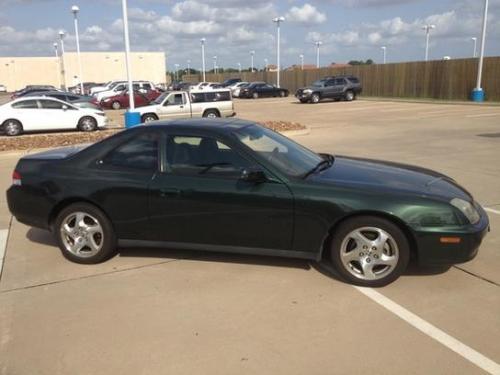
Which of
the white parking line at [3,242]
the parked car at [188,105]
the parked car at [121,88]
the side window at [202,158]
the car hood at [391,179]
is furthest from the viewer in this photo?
the parked car at [121,88]

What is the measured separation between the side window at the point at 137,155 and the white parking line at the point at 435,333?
7.39 ft

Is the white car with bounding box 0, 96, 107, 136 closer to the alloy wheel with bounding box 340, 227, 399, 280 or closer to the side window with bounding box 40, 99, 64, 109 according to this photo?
the side window with bounding box 40, 99, 64, 109

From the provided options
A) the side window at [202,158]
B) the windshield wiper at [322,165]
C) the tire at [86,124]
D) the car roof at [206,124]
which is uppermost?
the car roof at [206,124]

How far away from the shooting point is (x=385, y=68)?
134 ft

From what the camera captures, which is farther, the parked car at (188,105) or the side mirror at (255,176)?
the parked car at (188,105)

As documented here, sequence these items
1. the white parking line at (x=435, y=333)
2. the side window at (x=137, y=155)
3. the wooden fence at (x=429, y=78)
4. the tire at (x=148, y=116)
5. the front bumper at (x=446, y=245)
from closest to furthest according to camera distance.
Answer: the white parking line at (x=435, y=333) < the front bumper at (x=446, y=245) < the side window at (x=137, y=155) < the tire at (x=148, y=116) < the wooden fence at (x=429, y=78)

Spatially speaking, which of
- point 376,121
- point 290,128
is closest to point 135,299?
point 290,128

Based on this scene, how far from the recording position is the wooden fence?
31461 millimetres

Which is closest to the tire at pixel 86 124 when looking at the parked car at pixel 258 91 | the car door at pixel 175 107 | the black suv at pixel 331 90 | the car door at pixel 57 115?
the car door at pixel 57 115

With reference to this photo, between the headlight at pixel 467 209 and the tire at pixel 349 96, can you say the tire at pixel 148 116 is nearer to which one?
the headlight at pixel 467 209

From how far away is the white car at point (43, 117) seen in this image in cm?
1784

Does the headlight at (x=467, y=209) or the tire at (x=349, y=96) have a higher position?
the headlight at (x=467, y=209)

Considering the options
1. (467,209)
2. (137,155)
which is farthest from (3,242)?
(467,209)

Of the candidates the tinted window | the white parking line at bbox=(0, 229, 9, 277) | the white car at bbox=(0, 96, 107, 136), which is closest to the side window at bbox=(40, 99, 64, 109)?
the white car at bbox=(0, 96, 107, 136)
